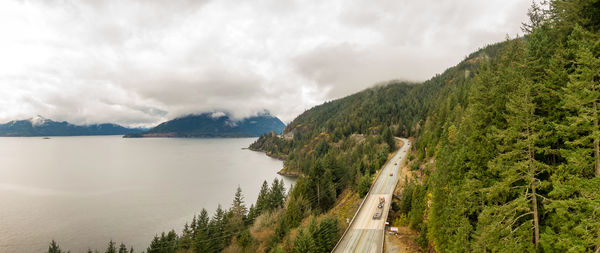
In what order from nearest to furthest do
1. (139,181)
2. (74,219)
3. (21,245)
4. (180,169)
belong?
(21,245) → (74,219) → (139,181) → (180,169)

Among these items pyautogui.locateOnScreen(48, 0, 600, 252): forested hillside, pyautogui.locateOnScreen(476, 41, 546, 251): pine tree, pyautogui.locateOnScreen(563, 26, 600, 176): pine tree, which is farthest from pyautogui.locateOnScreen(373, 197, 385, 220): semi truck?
pyautogui.locateOnScreen(563, 26, 600, 176): pine tree

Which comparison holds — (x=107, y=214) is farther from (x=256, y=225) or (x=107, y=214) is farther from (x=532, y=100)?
(x=532, y=100)

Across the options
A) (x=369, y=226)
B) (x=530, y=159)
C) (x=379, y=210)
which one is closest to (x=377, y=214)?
(x=379, y=210)

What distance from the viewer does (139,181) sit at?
93875 mm

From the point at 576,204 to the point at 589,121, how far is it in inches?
142

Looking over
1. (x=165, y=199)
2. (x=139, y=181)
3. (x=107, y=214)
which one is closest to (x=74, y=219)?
(x=107, y=214)

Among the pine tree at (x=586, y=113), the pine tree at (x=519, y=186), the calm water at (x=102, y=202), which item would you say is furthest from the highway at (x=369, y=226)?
the calm water at (x=102, y=202)

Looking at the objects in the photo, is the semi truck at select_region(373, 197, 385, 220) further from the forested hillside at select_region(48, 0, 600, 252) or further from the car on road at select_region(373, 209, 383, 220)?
the forested hillside at select_region(48, 0, 600, 252)

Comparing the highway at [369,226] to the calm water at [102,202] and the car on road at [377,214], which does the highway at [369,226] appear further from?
the calm water at [102,202]

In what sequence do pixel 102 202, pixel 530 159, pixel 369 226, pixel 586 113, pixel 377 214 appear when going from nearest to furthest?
pixel 586 113
pixel 530 159
pixel 369 226
pixel 377 214
pixel 102 202

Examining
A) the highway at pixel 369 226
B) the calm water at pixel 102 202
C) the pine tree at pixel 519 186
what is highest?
the pine tree at pixel 519 186

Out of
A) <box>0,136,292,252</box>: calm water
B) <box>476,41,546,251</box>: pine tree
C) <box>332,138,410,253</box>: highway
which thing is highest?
<box>476,41,546,251</box>: pine tree

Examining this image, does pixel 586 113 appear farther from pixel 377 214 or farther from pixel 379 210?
pixel 379 210

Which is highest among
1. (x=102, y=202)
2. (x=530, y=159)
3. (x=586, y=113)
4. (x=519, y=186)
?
(x=586, y=113)
